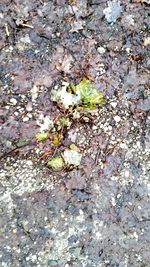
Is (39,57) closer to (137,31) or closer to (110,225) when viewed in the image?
(137,31)

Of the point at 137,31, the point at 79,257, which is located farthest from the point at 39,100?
the point at 79,257

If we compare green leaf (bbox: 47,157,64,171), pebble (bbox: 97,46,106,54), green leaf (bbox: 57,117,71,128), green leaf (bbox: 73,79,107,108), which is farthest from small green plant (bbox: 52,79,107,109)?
green leaf (bbox: 47,157,64,171)

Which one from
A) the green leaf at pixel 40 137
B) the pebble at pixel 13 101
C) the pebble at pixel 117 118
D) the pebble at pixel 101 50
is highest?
the pebble at pixel 101 50

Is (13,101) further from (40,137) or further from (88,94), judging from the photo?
(88,94)

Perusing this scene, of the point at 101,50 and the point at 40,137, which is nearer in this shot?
the point at 40,137

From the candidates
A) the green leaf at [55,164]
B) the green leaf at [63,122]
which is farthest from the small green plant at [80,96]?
the green leaf at [55,164]

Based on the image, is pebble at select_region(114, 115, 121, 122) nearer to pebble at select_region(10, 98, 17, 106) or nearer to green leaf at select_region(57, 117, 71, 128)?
green leaf at select_region(57, 117, 71, 128)

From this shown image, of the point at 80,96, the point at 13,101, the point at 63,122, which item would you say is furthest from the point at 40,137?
the point at 80,96

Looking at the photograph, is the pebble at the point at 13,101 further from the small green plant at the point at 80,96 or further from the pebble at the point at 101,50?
the pebble at the point at 101,50
